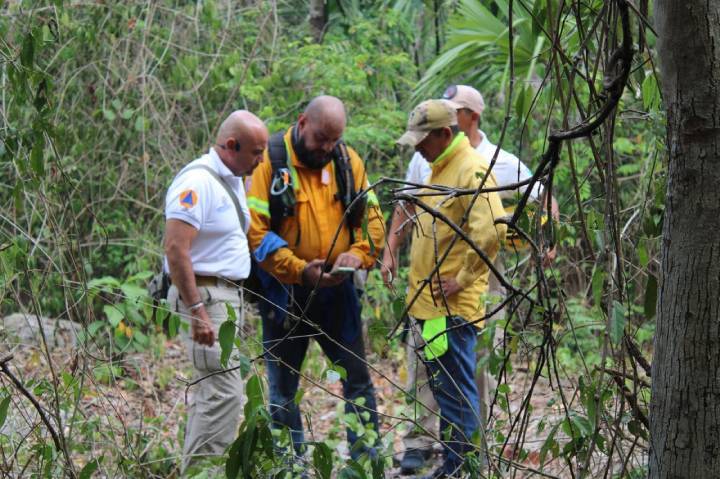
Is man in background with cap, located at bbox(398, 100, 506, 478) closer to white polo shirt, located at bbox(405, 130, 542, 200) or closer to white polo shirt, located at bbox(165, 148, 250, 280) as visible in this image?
white polo shirt, located at bbox(405, 130, 542, 200)

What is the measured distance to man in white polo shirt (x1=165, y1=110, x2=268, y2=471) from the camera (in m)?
4.13

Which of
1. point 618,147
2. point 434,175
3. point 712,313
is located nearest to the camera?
point 712,313

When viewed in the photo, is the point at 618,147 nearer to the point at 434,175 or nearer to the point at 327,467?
the point at 434,175

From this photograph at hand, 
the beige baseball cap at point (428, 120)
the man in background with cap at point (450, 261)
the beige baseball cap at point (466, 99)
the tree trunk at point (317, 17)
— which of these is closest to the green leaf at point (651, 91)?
the man in background with cap at point (450, 261)

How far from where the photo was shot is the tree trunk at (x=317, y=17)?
32.1 ft

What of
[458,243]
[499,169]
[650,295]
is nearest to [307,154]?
[458,243]

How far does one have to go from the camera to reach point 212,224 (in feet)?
13.9

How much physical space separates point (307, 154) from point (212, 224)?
0.70 m

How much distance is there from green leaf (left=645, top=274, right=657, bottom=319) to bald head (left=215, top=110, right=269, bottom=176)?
2.74 meters

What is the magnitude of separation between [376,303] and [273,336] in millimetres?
3337

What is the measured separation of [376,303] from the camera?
8047 millimetres

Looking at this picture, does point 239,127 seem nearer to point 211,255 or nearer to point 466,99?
point 211,255

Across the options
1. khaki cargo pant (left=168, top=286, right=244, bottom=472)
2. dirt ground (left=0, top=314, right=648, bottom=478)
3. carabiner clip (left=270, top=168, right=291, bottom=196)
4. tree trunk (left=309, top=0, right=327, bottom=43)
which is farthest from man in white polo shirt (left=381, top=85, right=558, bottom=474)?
tree trunk (left=309, top=0, right=327, bottom=43)

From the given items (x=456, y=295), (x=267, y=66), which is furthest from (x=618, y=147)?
(x=456, y=295)
